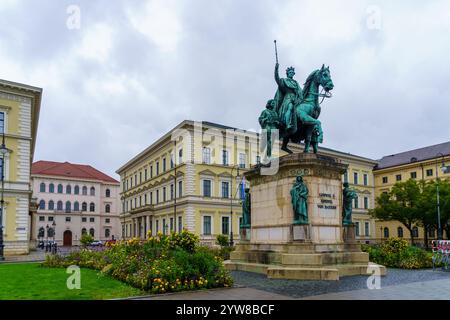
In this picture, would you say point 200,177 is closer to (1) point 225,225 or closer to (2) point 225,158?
(2) point 225,158

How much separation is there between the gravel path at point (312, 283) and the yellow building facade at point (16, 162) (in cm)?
2870

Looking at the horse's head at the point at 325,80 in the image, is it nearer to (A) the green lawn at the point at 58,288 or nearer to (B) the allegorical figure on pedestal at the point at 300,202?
(B) the allegorical figure on pedestal at the point at 300,202

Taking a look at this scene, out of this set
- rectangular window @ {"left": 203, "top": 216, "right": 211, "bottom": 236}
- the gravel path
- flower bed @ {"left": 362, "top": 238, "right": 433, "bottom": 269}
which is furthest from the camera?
rectangular window @ {"left": 203, "top": 216, "right": 211, "bottom": 236}

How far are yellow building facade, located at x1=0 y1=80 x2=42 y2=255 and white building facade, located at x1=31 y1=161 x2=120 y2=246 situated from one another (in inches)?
1753

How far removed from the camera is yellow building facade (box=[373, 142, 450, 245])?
6512 cm

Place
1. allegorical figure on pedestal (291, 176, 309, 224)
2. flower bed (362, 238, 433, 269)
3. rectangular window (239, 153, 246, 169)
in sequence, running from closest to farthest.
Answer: allegorical figure on pedestal (291, 176, 309, 224) → flower bed (362, 238, 433, 269) → rectangular window (239, 153, 246, 169)

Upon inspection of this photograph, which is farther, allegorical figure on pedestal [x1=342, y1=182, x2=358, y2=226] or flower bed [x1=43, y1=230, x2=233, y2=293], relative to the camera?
allegorical figure on pedestal [x1=342, y1=182, x2=358, y2=226]

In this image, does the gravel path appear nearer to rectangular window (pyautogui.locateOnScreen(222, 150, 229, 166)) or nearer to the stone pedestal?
the stone pedestal

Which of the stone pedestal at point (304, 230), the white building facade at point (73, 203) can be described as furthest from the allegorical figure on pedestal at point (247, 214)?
the white building facade at point (73, 203)

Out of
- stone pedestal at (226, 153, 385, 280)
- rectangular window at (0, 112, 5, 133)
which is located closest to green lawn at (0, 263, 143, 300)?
stone pedestal at (226, 153, 385, 280)

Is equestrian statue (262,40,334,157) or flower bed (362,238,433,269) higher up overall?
equestrian statue (262,40,334,157)

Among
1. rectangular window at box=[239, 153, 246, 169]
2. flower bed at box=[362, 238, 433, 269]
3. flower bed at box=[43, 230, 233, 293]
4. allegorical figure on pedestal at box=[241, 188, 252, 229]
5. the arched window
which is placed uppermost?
rectangular window at box=[239, 153, 246, 169]

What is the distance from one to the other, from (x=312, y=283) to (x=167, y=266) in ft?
14.5

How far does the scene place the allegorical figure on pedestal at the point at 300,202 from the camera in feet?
48.8
